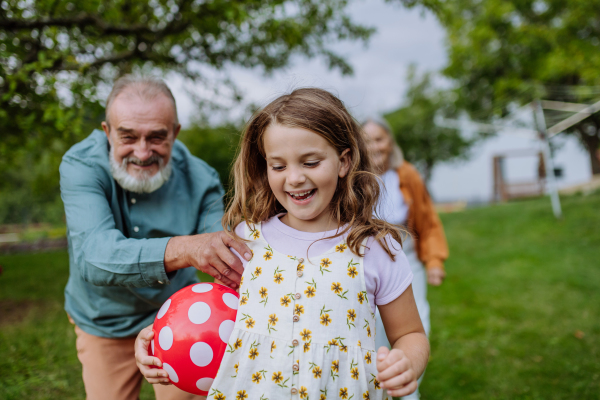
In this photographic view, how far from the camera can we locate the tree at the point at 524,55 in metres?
16.3

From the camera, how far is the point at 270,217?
2111 mm

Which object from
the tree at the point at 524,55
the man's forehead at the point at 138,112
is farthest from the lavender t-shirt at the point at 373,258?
the tree at the point at 524,55

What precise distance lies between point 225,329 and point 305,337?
372 millimetres

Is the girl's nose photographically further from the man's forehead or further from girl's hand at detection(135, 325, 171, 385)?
the man's forehead

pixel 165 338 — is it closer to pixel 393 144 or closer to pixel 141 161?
pixel 141 161

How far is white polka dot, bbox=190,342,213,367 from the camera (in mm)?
1828

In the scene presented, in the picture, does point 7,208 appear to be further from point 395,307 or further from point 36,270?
point 395,307

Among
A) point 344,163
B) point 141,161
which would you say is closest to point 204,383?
point 344,163

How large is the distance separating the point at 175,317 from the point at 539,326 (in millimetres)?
5912

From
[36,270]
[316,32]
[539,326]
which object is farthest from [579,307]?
[36,270]

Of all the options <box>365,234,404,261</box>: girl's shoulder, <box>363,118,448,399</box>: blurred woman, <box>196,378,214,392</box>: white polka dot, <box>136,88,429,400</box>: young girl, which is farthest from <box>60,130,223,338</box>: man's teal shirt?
<box>363,118,448,399</box>: blurred woman

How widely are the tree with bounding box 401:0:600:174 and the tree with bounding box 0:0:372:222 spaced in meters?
10.9

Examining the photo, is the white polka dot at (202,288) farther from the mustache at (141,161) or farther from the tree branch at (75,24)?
the tree branch at (75,24)

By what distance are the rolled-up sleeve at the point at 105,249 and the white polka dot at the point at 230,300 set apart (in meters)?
0.35
